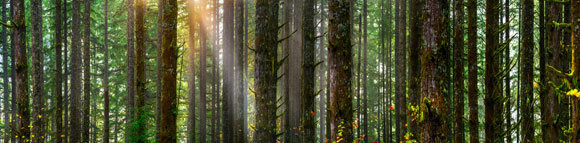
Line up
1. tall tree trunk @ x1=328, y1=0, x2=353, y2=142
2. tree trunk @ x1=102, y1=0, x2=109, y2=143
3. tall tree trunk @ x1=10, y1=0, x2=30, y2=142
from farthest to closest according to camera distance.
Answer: tree trunk @ x1=102, y1=0, x2=109, y2=143 < tall tree trunk @ x1=10, y1=0, x2=30, y2=142 < tall tree trunk @ x1=328, y1=0, x2=353, y2=142

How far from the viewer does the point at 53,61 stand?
1104 inches

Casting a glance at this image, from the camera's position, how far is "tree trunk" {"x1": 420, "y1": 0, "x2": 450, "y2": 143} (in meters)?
6.77

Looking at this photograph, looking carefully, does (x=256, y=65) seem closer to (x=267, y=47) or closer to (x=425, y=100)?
(x=267, y=47)

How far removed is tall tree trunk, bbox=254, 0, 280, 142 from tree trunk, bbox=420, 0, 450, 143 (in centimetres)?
469

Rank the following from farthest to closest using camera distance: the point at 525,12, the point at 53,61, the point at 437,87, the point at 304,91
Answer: the point at 53,61 → the point at 304,91 → the point at 525,12 → the point at 437,87

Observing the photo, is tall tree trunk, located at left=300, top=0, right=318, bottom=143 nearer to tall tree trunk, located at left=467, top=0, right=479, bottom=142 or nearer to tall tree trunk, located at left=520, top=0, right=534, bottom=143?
tall tree trunk, located at left=467, top=0, right=479, bottom=142

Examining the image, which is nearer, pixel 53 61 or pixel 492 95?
pixel 492 95

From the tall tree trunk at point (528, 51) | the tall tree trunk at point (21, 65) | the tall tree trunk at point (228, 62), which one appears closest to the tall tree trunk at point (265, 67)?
the tall tree trunk at point (21, 65)

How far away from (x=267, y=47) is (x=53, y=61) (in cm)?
2257

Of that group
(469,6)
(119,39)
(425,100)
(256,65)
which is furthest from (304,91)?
(119,39)

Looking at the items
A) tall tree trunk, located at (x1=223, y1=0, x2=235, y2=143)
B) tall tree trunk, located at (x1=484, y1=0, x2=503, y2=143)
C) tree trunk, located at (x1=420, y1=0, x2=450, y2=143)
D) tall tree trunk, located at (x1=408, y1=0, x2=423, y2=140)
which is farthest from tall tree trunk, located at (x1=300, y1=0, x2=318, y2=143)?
tall tree trunk, located at (x1=223, y1=0, x2=235, y2=143)

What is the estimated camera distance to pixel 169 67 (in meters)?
10.2

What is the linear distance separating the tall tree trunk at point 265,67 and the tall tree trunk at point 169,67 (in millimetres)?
1967

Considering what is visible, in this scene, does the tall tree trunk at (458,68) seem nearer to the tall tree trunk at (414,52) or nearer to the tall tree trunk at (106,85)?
the tall tree trunk at (414,52)
